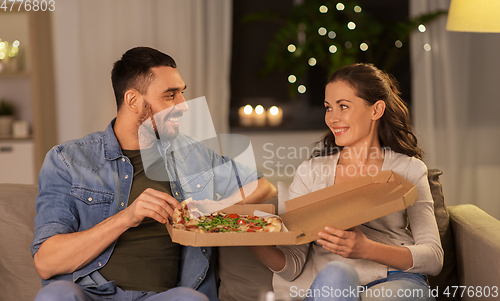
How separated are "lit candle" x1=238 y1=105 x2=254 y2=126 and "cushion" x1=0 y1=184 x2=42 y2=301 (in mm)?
1692

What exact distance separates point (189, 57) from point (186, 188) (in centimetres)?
161

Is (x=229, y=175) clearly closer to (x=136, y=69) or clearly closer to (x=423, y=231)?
(x=136, y=69)

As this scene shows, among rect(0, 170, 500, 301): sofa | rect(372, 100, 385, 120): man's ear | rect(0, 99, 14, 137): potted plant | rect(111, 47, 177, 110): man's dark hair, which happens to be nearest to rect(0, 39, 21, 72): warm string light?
rect(0, 99, 14, 137): potted plant

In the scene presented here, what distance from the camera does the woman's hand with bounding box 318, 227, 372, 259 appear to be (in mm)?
1079

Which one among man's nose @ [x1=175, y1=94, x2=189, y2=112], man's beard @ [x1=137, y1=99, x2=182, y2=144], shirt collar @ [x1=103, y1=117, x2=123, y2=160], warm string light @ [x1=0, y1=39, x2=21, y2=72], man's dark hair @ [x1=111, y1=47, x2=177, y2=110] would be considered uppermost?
warm string light @ [x1=0, y1=39, x2=21, y2=72]

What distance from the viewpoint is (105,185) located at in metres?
1.32

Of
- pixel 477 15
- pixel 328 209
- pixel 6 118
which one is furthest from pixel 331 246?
pixel 6 118

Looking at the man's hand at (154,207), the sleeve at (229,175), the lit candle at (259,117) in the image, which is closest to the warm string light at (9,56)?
the lit candle at (259,117)

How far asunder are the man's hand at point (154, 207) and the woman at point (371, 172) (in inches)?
12.3

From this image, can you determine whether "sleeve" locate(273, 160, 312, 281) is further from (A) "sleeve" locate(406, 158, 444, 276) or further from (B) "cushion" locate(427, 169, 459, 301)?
(B) "cushion" locate(427, 169, 459, 301)

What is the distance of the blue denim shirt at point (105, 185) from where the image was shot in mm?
1220

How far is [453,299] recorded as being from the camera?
1.49m

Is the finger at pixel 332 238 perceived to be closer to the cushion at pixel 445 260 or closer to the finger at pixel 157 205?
the finger at pixel 157 205

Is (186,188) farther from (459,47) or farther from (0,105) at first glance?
(459,47)
